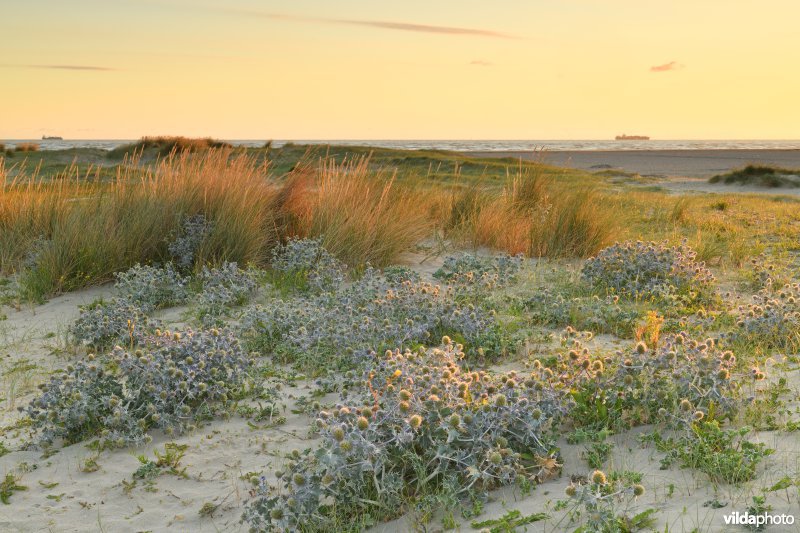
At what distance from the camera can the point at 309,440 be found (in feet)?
12.4

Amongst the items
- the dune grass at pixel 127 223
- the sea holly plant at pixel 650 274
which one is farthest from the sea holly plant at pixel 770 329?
the dune grass at pixel 127 223

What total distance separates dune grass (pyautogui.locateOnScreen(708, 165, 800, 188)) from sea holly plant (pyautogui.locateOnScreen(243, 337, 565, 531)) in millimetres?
22934

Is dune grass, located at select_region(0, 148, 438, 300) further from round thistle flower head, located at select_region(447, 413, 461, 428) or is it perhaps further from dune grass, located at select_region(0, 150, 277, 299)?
round thistle flower head, located at select_region(447, 413, 461, 428)

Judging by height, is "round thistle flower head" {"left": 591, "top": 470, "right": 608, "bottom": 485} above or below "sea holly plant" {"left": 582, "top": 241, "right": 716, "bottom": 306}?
below

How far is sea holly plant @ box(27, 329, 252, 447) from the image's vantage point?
3912 mm

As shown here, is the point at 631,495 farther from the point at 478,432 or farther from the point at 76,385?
the point at 76,385

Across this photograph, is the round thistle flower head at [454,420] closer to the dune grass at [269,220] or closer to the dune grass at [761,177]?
the dune grass at [269,220]

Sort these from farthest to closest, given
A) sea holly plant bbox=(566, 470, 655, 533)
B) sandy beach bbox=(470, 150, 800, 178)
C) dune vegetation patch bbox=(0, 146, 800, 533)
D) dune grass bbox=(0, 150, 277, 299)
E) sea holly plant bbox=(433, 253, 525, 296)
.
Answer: sandy beach bbox=(470, 150, 800, 178), dune grass bbox=(0, 150, 277, 299), sea holly plant bbox=(433, 253, 525, 296), dune vegetation patch bbox=(0, 146, 800, 533), sea holly plant bbox=(566, 470, 655, 533)

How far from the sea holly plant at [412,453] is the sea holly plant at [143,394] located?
1.09 m

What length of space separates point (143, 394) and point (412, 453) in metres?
1.91

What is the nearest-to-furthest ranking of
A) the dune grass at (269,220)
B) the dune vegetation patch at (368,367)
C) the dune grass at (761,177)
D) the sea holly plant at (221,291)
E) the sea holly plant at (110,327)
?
the dune vegetation patch at (368,367), the sea holly plant at (110,327), the sea holly plant at (221,291), the dune grass at (269,220), the dune grass at (761,177)

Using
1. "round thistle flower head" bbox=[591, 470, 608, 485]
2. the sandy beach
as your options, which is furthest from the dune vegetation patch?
the sandy beach

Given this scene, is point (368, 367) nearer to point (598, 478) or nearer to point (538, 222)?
point (598, 478)

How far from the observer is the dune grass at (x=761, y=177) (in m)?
23.0
